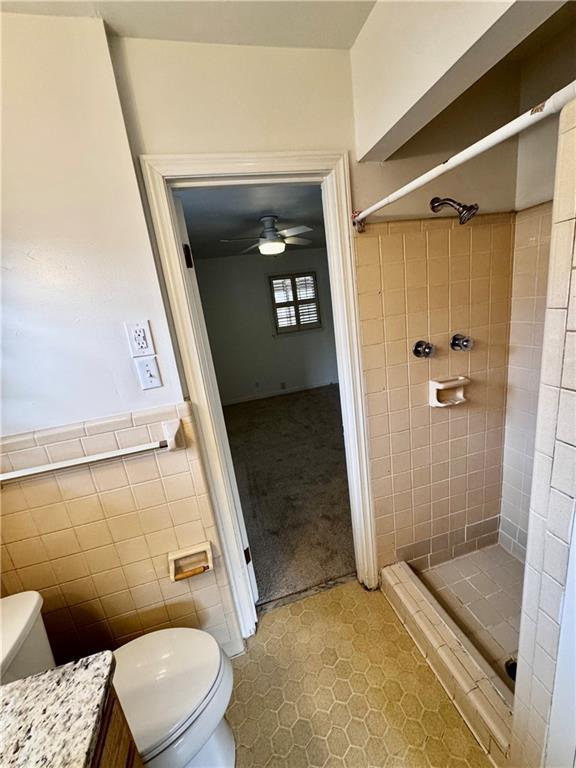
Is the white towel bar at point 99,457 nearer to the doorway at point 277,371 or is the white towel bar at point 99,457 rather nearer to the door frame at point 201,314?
the door frame at point 201,314

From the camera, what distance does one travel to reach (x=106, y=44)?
908mm

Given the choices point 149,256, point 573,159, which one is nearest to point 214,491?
point 149,256

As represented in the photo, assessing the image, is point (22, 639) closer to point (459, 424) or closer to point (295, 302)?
point (459, 424)

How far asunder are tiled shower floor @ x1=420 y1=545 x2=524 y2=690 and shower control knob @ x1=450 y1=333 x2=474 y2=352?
1.23 m

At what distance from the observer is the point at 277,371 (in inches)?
207

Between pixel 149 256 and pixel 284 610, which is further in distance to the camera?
pixel 284 610

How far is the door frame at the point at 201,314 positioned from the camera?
107 cm

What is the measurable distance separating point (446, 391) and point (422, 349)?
11.2 inches

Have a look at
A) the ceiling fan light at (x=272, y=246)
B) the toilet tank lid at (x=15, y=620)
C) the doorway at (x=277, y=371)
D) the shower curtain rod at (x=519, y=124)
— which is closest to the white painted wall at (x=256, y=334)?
the doorway at (x=277, y=371)

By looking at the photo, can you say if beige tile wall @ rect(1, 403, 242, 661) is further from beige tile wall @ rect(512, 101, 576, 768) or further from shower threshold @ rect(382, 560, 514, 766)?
beige tile wall @ rect(512, 101, 576, 768)

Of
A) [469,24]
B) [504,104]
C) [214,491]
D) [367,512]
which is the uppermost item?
[504,104]

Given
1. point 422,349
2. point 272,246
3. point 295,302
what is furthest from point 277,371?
point 422,349

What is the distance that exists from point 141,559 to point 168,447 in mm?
488

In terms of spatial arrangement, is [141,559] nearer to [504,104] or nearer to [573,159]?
[573,159]
